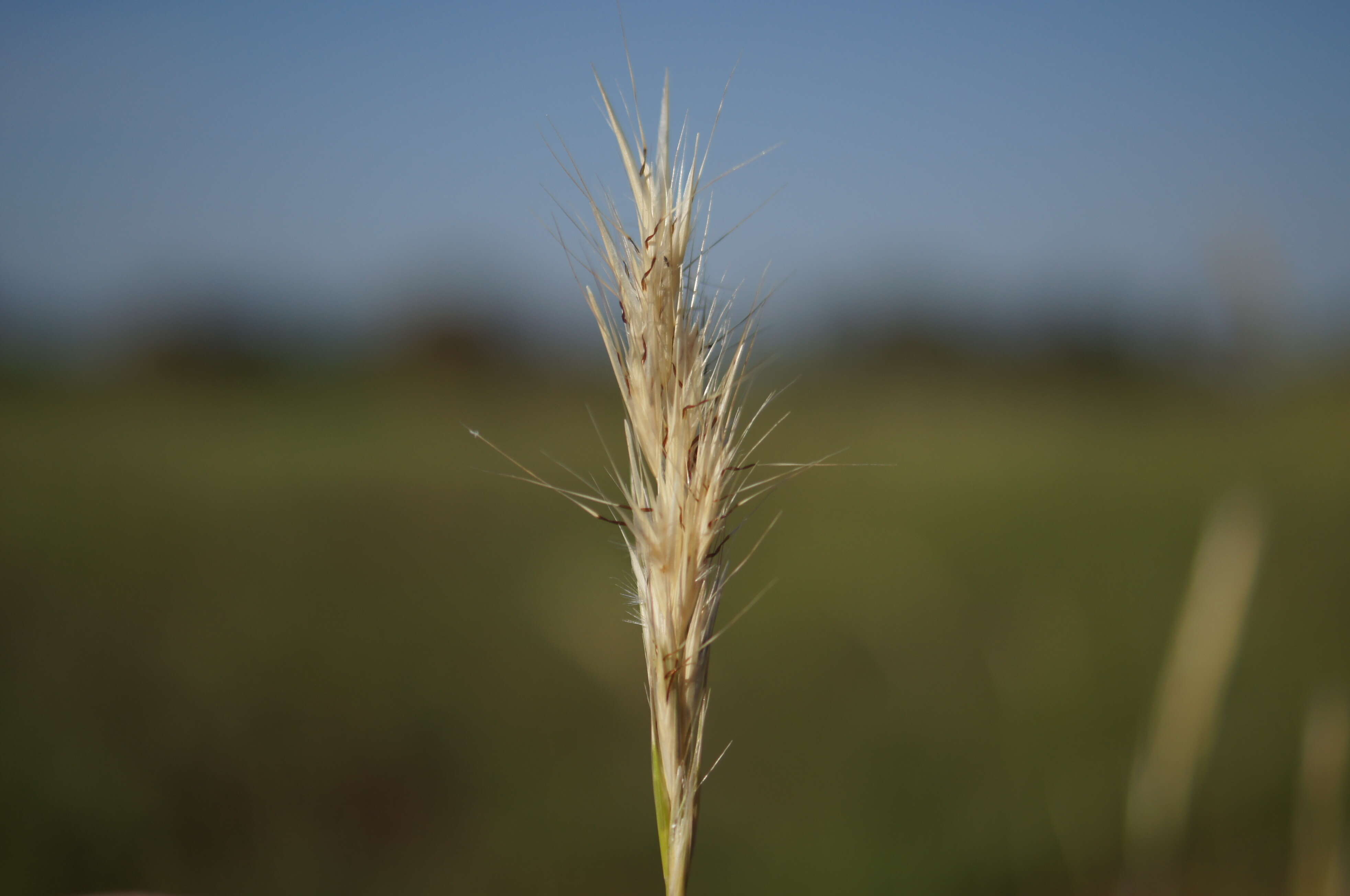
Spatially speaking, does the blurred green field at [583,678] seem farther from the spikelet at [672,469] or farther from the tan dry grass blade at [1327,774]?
the tan dry grass blade at [1327,774]

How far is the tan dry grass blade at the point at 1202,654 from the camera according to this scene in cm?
62

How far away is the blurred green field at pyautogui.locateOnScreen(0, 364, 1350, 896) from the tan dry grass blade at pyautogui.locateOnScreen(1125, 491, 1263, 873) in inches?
6.3

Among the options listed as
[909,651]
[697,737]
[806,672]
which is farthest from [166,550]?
[697,737]

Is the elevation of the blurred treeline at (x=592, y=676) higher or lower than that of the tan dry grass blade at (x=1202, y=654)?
lower

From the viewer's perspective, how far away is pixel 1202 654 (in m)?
0.63

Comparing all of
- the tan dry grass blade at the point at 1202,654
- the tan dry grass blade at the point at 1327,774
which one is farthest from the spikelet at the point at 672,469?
the tan dry grass blade at the point at 1327,774

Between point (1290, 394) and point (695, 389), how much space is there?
64cm

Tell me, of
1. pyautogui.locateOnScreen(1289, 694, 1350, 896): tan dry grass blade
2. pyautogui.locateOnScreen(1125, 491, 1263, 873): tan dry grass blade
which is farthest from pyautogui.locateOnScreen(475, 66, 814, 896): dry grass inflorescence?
pyautogui.locateOnScreen(1289, 694, 1350, 896): tan dry grass blade

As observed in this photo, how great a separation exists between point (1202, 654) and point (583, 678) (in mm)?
2478

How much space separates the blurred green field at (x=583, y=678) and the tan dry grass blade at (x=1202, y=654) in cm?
16

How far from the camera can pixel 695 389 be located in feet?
1.51

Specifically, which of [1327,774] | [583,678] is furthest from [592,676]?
[1327,774]

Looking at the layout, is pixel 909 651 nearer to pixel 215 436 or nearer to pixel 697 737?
pixel 697 737

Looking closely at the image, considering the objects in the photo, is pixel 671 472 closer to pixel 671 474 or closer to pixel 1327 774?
pixel 671 474
